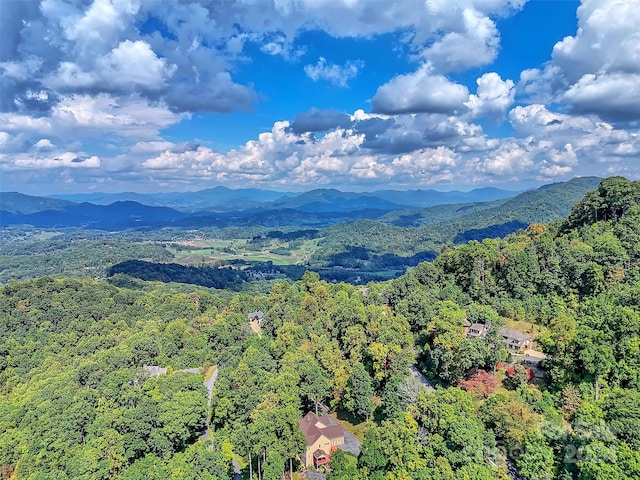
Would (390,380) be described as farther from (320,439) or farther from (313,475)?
(313,475)


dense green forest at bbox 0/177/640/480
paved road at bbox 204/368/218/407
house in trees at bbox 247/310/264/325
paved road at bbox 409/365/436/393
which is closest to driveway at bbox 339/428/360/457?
dense green forest at bbox 0/177/640/480

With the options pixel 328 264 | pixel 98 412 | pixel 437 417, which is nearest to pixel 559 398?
pixel 437 417

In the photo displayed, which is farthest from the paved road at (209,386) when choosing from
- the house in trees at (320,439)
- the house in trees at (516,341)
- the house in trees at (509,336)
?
the house in trees at (516,341)

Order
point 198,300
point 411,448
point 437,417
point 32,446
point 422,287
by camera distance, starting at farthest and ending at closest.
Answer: point 198,300, point 422,287, point 32,446, point 437,417, point 411,448

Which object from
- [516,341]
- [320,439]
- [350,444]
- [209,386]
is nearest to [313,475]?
[320,439]

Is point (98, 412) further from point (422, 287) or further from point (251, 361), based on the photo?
point (422, 287)
